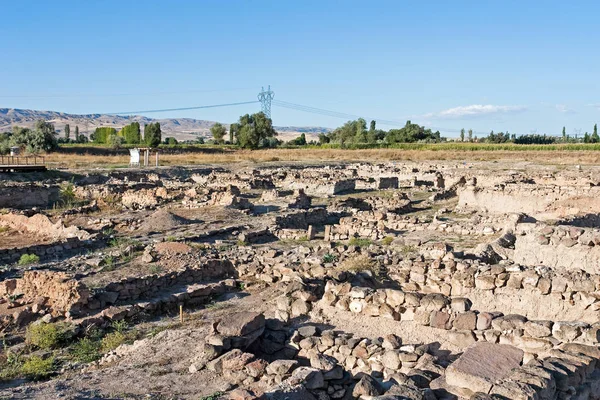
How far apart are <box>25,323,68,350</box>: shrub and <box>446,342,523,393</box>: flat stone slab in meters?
5.41

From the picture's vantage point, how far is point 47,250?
43.8 feet

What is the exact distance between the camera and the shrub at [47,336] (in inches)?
301

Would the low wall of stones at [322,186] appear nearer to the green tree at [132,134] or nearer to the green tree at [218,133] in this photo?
the green tree at [132,134]

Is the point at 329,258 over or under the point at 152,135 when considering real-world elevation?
under

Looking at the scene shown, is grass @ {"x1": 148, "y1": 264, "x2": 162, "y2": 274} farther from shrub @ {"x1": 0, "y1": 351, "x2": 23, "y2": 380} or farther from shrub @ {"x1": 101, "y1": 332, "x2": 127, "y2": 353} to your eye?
shrub @ {"x1": 0, "y1": 351, "x2": 23, "y2": 380}

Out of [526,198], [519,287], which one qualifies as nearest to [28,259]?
[519,287]

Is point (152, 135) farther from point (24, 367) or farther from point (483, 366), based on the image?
point (483, 366)

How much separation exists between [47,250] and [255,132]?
214ft

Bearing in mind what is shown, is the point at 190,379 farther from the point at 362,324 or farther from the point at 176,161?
the point at 176,161

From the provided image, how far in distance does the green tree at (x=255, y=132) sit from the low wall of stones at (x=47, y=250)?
62204 mm

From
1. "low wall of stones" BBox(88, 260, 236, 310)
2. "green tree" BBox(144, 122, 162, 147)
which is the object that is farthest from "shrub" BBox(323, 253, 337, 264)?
"green tree" BBox(144, 122, 162, 147)

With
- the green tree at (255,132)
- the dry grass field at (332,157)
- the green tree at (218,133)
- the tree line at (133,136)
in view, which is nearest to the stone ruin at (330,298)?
the dry grass field at (332,157)

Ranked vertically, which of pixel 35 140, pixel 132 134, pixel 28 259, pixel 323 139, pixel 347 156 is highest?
pixel 132 134

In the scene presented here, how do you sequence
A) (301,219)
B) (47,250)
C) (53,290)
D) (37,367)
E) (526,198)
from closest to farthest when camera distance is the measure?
(37,367), (53,290), (47,250), (301,219), (526,198)
